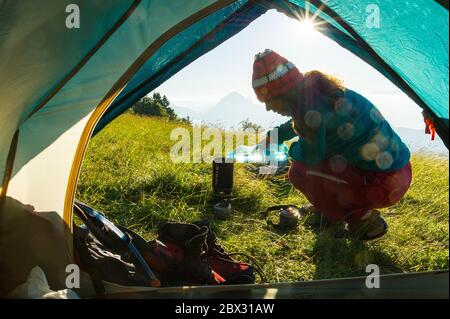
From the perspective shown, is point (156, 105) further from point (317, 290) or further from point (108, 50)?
point (317, 290)

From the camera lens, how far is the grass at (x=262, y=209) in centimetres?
206

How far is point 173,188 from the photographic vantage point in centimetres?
297

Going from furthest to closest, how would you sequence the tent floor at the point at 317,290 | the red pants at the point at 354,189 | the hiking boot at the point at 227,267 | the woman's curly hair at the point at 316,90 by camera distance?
the red pants at the point at 354,189 < the woman's curly hair at the point at 316,90 < the hiking boot at the point at 227,267 < the tent floor at the point at 317,290

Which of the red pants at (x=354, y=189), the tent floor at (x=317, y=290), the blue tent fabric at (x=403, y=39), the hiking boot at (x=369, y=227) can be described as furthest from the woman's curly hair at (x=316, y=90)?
the tent floor at (x=317, y=290)

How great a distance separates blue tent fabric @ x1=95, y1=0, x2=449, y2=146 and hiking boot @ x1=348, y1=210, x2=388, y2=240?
657 mm

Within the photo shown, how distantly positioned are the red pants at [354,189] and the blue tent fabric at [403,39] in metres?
0.50

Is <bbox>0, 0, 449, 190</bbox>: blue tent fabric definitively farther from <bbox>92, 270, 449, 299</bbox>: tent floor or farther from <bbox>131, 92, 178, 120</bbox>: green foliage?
<bbox>131, 92, 178, 120</bbox>: green foliage

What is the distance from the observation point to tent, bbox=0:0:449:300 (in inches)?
62.3

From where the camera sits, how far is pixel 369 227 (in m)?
2.22

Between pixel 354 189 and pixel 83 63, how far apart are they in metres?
1.47

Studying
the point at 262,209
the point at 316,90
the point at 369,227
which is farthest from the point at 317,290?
the point at 262,209

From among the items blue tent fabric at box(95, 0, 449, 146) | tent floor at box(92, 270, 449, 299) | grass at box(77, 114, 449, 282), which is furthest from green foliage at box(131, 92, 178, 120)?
tent floor at box(92, 270, 449, 299)

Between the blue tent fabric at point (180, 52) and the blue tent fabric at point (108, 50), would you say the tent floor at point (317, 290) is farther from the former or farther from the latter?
the blue tent fabric at point (180, 52)

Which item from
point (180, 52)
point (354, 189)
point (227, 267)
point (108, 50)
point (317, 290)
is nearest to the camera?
point (317, 290)
